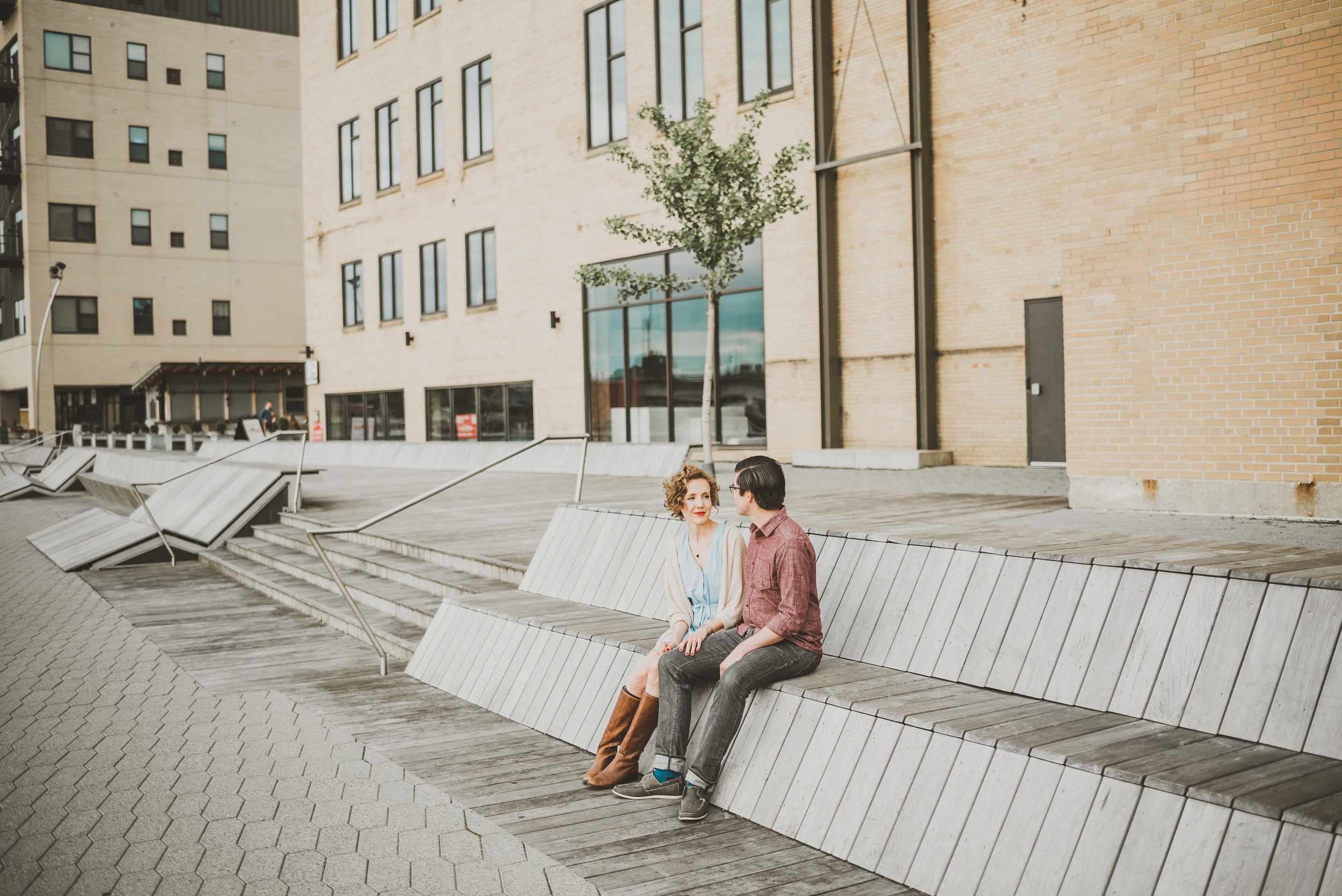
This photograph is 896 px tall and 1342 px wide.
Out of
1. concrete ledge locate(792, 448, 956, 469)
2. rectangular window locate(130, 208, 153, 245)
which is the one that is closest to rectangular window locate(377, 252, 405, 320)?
concrete ledge locate(792, 448, 956, 469)

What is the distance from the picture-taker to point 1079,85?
9.20 metres

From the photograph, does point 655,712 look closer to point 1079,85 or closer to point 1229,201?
point 1229,201

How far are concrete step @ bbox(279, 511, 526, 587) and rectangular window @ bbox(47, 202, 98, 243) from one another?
41084 millimetres

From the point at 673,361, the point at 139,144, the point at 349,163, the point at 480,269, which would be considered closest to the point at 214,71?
the point at 139,144

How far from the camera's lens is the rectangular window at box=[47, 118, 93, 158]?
45.6 meters

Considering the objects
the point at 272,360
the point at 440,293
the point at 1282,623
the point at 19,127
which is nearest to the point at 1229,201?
the point at 1282,623

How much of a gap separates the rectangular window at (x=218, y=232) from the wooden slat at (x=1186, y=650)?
168ft

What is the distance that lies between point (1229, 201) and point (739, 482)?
5788mm

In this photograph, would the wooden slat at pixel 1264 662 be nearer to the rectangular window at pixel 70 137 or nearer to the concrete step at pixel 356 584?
the concrete step at pixel 356 584

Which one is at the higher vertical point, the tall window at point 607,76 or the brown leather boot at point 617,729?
the tall window at point 607,76

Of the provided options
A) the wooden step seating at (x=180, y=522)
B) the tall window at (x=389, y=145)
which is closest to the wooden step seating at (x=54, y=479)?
the wooden step seating at (x=180, y=522)

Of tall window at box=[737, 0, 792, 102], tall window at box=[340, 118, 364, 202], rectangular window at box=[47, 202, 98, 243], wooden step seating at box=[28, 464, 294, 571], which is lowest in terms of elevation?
wooden step seating at box=[28, 464, 294, 571]

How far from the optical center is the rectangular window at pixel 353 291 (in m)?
30.7

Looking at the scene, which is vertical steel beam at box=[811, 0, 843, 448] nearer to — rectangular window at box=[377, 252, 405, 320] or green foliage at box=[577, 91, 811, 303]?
green foliage at box=[577, 91, 811, 303]
